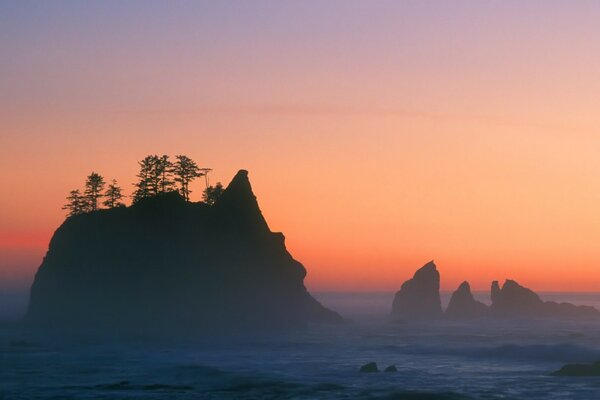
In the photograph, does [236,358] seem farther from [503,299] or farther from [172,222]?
[503,299]

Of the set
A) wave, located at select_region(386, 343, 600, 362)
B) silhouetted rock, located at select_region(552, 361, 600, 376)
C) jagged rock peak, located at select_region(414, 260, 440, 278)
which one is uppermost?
jagged rock peak, located at select_region(414, 260, 440, 278)

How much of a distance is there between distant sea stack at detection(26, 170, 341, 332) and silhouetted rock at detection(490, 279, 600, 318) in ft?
286

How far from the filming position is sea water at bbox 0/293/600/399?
55.6 m

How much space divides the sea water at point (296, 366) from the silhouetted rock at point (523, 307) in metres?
65.4

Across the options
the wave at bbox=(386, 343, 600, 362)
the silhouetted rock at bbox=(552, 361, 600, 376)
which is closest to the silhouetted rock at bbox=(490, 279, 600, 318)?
the wave at bbox=(386, 343, 600, 362)

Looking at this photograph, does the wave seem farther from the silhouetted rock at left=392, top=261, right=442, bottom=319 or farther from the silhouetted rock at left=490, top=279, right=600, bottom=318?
the silhouetted rock at left=490, top=279, right=600, bottom=318

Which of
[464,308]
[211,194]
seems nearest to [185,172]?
[211,194]

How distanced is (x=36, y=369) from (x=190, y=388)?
2025 cm

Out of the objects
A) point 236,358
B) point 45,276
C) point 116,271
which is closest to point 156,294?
point 116,271

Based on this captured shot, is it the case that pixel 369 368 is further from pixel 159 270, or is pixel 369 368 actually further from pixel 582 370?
pixel 159 270

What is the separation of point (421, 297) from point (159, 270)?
3680 inches

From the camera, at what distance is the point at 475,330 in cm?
13950

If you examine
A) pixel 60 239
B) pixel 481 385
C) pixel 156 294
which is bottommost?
pixel 481 385

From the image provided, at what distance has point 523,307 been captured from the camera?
188250 millimetres
